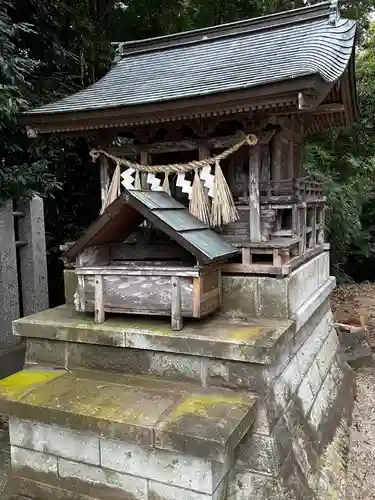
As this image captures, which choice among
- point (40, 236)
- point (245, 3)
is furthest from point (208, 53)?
point (245, 3)

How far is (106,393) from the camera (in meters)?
4.11

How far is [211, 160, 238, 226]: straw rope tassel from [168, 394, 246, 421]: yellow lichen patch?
72.9 inches

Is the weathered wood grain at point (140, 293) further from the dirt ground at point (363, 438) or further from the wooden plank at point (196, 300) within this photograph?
the dirt ground at point (363, 438)

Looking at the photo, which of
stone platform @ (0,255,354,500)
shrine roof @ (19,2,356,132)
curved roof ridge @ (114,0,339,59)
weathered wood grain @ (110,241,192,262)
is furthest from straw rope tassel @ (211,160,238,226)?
curved roof ridge @ (114,0,339,59)

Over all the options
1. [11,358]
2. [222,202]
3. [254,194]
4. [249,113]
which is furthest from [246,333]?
[11,358]

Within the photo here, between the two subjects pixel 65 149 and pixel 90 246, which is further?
pixel 65 149

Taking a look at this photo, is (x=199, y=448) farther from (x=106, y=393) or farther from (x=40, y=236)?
(x=40, y=236)

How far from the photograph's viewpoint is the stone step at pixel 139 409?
336 cm

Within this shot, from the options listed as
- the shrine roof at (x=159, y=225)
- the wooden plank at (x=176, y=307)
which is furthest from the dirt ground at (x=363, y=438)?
the shrine roof at (x=159, y=225)

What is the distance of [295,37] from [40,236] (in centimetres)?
478

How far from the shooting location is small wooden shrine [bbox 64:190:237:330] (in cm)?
412

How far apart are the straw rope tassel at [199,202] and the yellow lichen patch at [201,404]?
190 centimetres

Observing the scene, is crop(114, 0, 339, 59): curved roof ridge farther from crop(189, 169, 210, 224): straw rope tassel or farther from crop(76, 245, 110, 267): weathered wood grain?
crop(76, 245, 110, 267): weathered wood grain

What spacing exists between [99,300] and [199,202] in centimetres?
155
